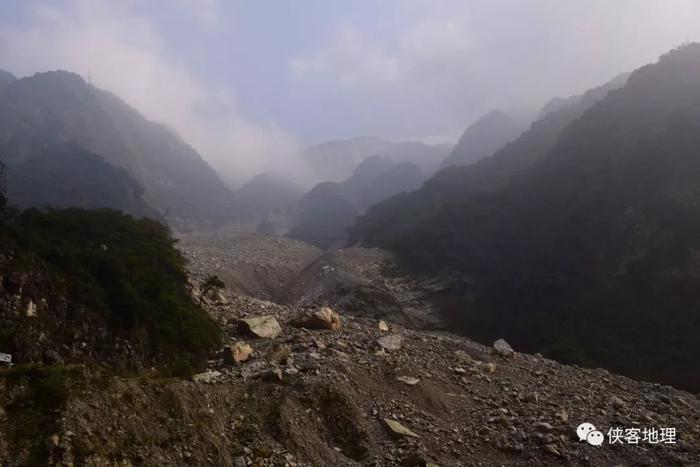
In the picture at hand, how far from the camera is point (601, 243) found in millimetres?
38406

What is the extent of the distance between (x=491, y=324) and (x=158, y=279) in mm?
25906

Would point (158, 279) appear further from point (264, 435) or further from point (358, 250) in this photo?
point (358, 250)

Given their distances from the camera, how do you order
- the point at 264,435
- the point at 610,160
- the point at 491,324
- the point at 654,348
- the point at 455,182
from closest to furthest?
the point at 264,435
the point at 654,348
the point at 491,324
the point at 610,160
the point at 455,182

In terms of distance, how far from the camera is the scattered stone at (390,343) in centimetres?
1612

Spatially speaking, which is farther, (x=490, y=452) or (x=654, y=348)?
(x=654, y=348)

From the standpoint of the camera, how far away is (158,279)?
15.8 meters

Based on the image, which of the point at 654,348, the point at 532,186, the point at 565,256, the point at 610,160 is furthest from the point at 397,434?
the point at 532,186

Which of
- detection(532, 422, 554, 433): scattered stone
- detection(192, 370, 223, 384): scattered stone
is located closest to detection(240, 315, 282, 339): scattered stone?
detection(192, 370, 223, 384): scattered stone

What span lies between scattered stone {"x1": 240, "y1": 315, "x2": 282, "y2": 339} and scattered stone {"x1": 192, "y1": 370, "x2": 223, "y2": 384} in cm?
379

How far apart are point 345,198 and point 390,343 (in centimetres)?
13442

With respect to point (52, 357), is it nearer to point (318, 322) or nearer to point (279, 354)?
point (279, 354)

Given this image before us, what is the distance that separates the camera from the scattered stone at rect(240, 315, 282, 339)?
53.0ft

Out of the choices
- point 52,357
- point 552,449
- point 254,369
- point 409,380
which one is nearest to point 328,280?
point 409,380

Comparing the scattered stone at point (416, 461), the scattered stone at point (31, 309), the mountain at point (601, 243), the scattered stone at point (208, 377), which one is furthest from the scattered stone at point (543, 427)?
the mountain at point (601, 243)
